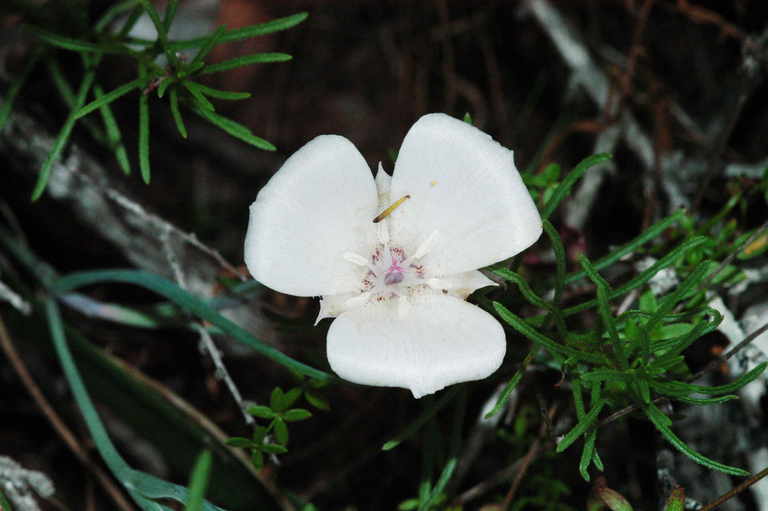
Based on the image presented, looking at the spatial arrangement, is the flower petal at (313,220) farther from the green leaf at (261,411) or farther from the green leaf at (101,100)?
the green leaf at (101,100)

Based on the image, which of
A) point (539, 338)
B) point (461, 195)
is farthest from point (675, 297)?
point (461, 195)

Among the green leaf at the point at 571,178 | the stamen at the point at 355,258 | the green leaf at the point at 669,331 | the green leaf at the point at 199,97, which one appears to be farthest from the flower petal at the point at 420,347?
the green leaf at the point at 199,97

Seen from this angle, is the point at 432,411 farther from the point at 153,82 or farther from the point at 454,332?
the point at 153,82

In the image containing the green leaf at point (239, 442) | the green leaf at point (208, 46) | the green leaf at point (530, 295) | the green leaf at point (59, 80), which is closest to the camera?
the green leaf at point (530, 295)

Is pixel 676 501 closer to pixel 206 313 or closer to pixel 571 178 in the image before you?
pixel 571 178

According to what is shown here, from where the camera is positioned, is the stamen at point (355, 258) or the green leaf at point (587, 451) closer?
the green leaf at point (587, 451)

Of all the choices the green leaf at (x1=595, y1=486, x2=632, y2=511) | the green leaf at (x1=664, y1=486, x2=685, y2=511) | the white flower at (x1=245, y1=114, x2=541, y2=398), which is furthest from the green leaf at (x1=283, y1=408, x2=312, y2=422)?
the green leaf at (x1=664, y1=486, x2=685, y2=511)

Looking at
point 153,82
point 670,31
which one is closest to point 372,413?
point 153,82
